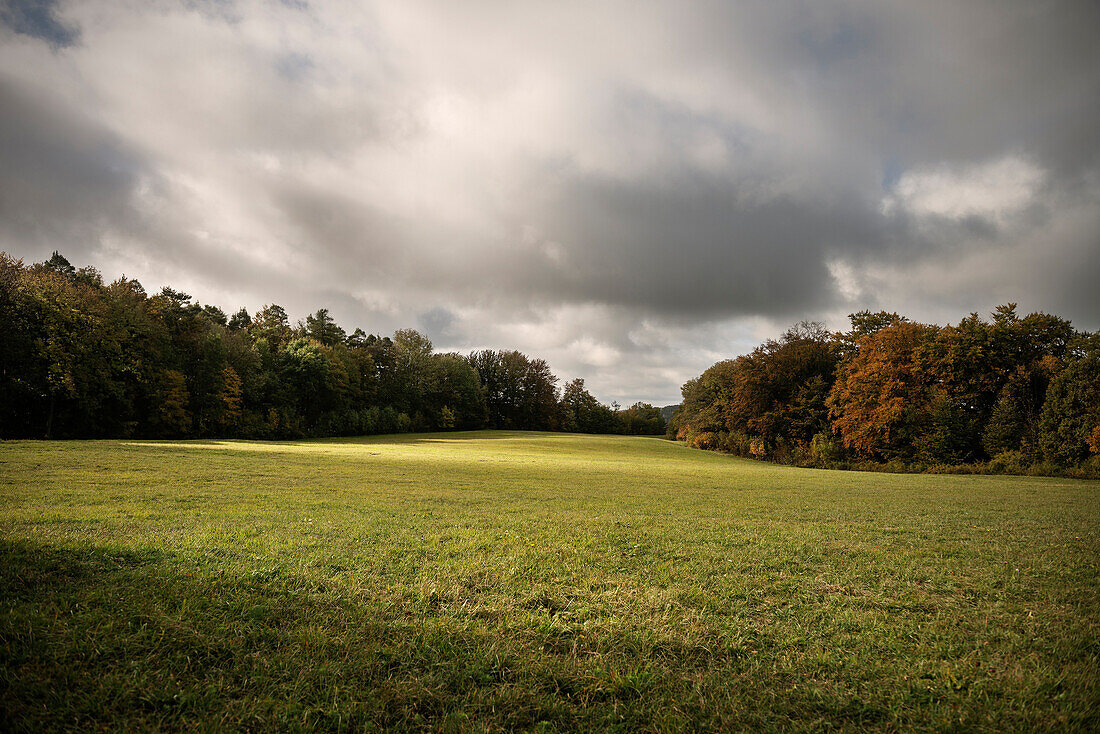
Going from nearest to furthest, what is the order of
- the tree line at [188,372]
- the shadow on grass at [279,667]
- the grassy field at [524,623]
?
the shadow on grass at [279,667] < the grassy field at [524,623] < the tree line at [188,372]

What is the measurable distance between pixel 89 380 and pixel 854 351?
250 ft

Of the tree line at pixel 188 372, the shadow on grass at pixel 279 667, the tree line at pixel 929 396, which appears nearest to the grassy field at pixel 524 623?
the shadow on grass at pixel 279 667

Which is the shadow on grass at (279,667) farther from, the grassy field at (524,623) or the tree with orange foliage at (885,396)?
the tree with orange foliage at (885,396)

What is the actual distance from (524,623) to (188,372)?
216ft

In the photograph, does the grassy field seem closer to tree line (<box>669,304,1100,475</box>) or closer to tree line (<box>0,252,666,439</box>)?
tree line (<box>669,304,1100,475</box>)

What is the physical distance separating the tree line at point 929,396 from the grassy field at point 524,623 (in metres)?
30.9

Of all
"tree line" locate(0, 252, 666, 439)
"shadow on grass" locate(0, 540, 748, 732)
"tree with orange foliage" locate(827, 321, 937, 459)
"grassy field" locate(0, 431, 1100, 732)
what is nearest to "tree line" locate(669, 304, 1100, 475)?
"tree with orange foliage" locate(827, 321, 937, 459)

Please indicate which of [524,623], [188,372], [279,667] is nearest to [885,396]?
[524,623]

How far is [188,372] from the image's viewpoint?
53062 millimetres

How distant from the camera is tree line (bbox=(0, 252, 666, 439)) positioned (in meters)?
37.3

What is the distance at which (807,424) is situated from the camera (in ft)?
152

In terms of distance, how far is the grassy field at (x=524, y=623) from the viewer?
3.40 meters

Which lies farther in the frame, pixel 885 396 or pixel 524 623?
pixel 885 396

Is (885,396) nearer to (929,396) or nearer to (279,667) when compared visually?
(929,396)
